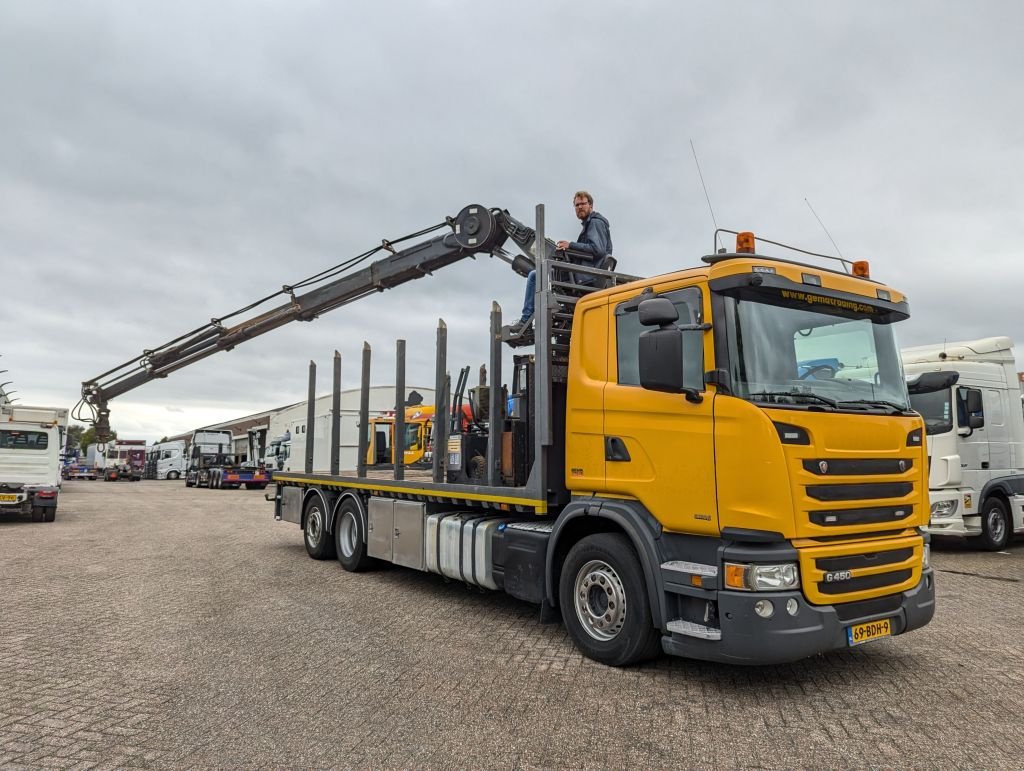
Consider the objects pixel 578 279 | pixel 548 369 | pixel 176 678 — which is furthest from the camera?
pixel 578 279

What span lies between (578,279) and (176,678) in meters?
4.46

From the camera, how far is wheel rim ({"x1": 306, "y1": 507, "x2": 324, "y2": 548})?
10344mm

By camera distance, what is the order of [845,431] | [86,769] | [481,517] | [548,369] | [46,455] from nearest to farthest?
[86,769] < [845,431] < [548,369] < [481,517] < [46,455]

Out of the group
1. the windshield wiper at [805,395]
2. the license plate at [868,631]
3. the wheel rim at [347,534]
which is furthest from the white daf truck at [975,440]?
the wheel rim at [347,534]

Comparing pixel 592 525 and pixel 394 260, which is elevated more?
pixel 394 260

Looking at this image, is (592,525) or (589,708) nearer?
(589,708)

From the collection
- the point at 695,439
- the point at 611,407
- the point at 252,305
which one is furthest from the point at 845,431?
the point at 252,305

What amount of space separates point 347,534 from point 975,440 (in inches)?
376

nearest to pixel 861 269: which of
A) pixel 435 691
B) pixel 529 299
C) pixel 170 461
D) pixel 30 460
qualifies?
pixel 529 299

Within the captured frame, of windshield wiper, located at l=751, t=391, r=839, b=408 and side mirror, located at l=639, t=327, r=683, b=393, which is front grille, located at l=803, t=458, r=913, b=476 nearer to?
windshield wiper, located at l=751, t=391, r=839, b=408

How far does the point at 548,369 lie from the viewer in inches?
231

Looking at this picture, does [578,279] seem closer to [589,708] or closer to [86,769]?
[589,708]

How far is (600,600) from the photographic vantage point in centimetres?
526

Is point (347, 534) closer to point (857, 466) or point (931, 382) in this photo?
point (857, 466)
